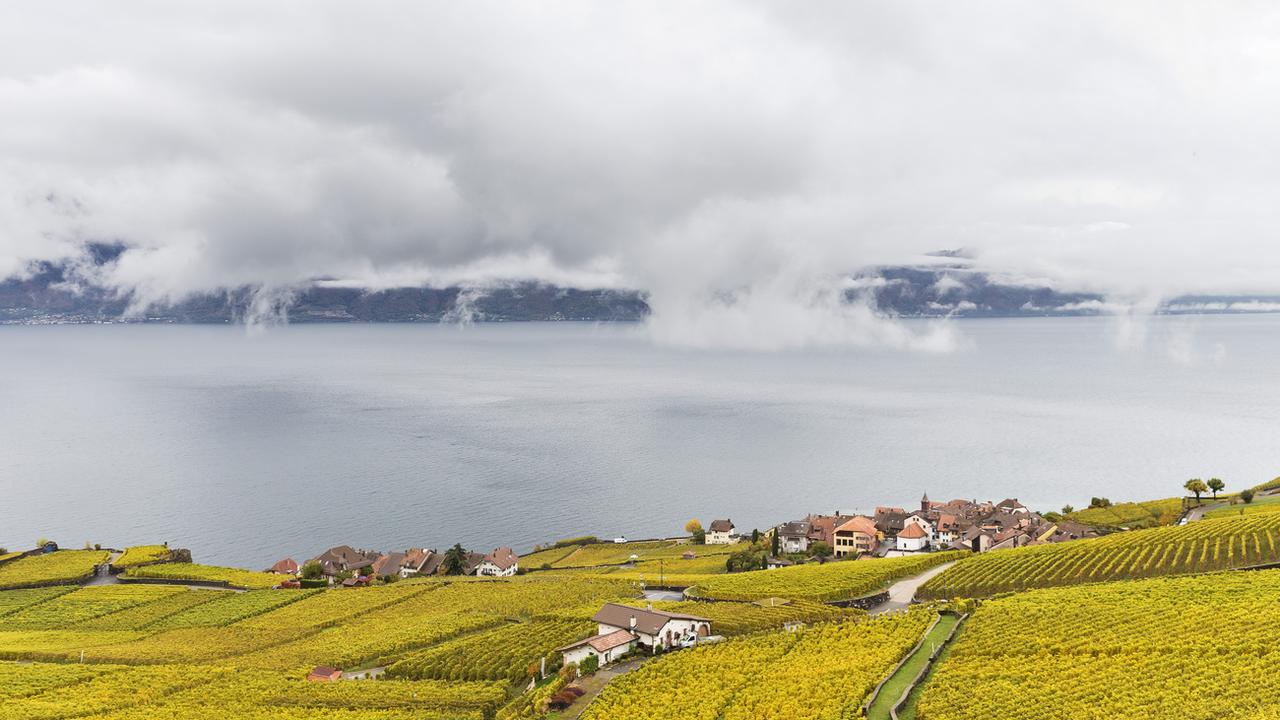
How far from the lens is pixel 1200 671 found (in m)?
29.4

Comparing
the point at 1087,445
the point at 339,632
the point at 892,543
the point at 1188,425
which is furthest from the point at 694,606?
the point at 1188,425

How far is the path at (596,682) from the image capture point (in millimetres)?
33781

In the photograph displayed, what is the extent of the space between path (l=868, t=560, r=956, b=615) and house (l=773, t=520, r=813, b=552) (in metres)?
19.4

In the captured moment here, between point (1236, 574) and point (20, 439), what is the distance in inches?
7169

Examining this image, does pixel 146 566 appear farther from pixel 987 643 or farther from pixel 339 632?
pixel 987 643

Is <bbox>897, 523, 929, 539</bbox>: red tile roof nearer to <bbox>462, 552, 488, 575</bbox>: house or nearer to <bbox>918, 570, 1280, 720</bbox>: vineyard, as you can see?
<bbox>918, 570, 1280, 720</bbox>: vineyard

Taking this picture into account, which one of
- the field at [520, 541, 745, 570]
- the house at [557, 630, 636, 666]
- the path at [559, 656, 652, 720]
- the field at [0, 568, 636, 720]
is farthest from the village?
the path at [559, 656, 652, 720]

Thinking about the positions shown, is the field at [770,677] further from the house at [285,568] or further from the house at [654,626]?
the house at [285,568]

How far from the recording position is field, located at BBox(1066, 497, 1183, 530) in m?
76.0

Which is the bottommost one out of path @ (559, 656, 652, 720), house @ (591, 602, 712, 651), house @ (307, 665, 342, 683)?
house @ (307, 665, 342, 683)

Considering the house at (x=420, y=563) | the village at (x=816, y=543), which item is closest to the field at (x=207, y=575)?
the village at (x=816, y=543)

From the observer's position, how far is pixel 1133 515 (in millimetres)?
80812

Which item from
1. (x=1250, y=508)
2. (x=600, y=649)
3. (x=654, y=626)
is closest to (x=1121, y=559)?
(x=1250, y=508)

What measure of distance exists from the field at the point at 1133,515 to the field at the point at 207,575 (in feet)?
243
